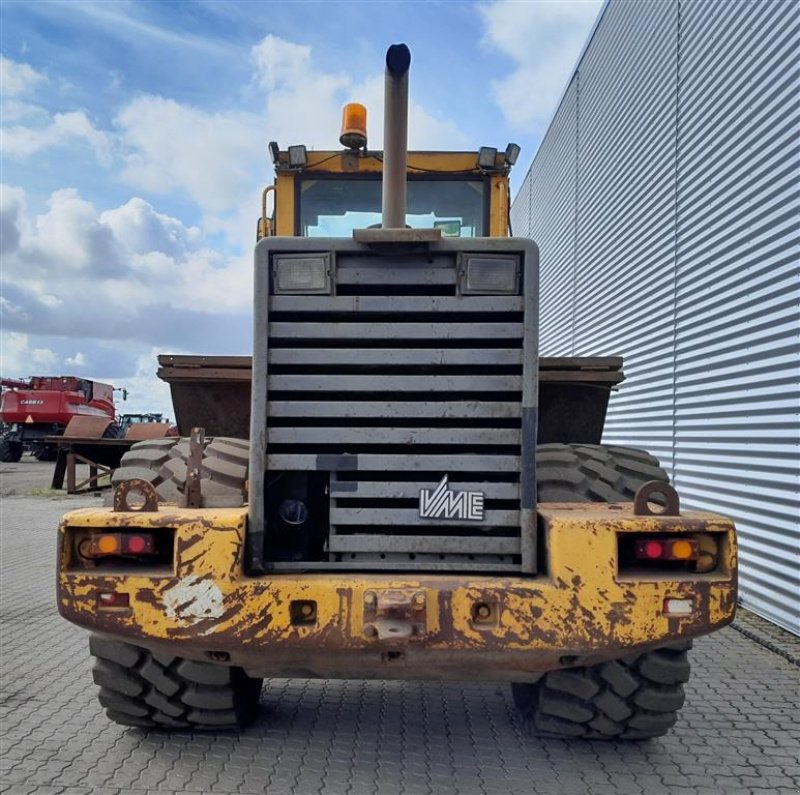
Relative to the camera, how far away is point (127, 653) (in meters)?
3.52

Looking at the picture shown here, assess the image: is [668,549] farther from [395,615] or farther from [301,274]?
[301,274]

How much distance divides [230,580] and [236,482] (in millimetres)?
638

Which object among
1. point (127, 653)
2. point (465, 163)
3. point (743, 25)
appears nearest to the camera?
point (127, 653)

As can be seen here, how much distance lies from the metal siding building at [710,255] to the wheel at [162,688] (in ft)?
14.1

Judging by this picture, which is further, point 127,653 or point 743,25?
point 743,25

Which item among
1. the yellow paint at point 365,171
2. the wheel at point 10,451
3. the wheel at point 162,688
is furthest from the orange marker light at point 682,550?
the wheel at point 10,451

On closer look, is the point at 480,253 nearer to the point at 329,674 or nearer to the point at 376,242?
the point at 376,242

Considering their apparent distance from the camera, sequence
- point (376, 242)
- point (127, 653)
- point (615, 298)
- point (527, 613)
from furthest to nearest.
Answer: point (615, 298) < point (127, 653) < point (376, 242) < point (527, 613)

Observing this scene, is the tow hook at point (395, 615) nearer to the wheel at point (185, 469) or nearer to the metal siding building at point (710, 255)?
the wheel at point (185, 469)

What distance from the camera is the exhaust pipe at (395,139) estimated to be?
3441mm

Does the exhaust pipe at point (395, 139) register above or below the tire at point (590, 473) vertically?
above

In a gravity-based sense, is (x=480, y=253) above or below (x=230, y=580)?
above

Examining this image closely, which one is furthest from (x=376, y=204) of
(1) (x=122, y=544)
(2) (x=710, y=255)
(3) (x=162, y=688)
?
(2) (x=710, y=255)

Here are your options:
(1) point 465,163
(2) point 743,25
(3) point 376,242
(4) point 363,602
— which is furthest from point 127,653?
(2) point 743,25
